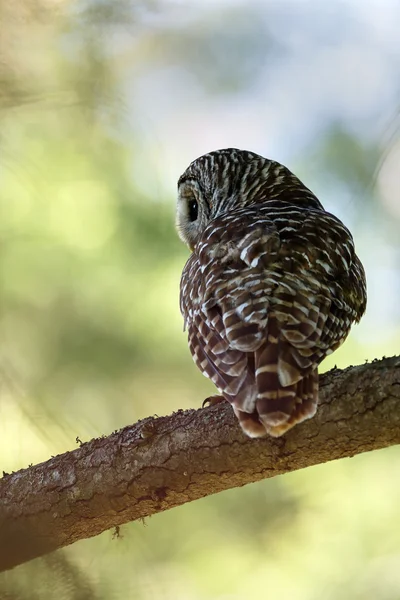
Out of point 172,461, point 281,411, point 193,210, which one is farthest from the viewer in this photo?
point 193,210

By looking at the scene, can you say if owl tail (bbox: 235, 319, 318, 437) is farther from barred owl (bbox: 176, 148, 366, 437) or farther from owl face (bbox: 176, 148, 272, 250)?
owl face (bbox: 176, 148, 272, 250)

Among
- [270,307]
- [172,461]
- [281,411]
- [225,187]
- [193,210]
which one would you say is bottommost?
[281,411]

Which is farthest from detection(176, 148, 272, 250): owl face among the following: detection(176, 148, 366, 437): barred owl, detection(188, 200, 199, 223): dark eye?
detection(176, 148, 366, 437): barred owl

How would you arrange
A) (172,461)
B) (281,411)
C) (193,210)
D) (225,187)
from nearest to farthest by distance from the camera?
(281,411) → (172,461) → (225,187) → (193,210)

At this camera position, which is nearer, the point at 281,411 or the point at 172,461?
the point at 281,411

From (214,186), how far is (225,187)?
0.10m

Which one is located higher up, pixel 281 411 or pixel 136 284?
pixel 136 284

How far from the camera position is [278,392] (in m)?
2.40

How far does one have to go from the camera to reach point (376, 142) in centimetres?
464

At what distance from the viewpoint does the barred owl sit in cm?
241

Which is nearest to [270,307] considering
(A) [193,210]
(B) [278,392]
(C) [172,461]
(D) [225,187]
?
(B) [278,392]

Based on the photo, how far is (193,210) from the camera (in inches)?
188

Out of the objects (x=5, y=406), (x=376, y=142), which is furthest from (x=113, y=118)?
(x=5, y=406)

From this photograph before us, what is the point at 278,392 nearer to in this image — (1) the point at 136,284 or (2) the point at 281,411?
(2) the point at 281,411
